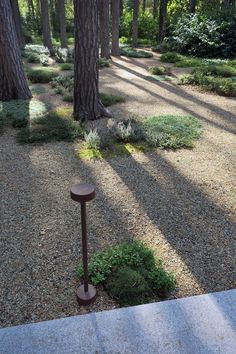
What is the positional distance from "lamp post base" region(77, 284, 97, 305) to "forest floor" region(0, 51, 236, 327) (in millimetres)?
58

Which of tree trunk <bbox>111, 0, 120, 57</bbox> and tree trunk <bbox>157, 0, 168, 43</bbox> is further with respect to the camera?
tree trunk <bbox>157, 0, 168, 43</bbox>

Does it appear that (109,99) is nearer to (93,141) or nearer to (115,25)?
(93,141)

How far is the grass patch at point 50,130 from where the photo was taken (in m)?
5.97

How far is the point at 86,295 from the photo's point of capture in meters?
2.68

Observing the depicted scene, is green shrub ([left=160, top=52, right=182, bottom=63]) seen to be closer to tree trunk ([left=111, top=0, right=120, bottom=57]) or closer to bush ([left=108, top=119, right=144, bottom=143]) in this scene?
tree trunk ([left=111, top=0, right=120, bottom=57])

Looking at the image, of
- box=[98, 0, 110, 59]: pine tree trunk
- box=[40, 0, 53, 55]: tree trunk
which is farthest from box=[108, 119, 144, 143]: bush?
box=[40, 0, 53, 55]: tree trunk

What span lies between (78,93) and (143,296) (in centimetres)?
505

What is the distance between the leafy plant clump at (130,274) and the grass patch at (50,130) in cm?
333

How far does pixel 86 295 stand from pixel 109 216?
131 cm

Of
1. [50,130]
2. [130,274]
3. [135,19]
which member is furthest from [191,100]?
[135,19]

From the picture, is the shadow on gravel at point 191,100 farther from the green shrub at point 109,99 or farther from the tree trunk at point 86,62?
the tree trunk at point 86,62

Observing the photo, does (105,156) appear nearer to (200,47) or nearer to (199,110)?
(199,110)

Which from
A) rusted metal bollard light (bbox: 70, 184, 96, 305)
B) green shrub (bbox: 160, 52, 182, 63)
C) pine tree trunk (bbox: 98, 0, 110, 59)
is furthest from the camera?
green shrub (bbox: 160, 52, 182, 63)

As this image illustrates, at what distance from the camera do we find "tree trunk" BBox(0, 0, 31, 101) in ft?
24.5
